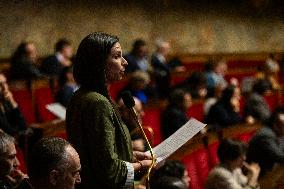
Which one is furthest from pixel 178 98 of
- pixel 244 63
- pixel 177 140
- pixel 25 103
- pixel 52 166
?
pixel 244 63

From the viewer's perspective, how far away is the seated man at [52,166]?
1.87 feet

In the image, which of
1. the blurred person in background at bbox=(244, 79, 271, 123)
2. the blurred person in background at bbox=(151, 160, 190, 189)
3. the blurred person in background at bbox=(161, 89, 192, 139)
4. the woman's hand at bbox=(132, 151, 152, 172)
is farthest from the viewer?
the blurred person in background at bbox=(244, 79, 271, 123)

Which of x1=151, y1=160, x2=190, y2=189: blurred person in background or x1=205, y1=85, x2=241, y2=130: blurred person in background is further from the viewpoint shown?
x1=205, y1=85, x2=241, y2=130: blurred person in background

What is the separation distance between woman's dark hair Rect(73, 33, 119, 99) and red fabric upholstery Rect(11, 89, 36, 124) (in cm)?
116

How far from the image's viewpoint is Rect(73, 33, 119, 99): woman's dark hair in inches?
26.3

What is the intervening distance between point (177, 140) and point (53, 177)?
0.59 ft

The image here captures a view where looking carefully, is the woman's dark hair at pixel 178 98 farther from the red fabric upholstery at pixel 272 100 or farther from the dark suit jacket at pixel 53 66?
the red fabric upholstery at pixel 272 100

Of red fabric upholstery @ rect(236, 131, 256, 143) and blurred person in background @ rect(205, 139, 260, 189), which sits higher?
blurred person in background @ rect(205, 139, 260, 189)

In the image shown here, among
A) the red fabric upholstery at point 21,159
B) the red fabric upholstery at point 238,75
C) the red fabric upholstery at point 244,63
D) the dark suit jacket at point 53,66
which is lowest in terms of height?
the red fabric upholstery at point 244,63

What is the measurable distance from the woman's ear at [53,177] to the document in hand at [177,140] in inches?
5.9

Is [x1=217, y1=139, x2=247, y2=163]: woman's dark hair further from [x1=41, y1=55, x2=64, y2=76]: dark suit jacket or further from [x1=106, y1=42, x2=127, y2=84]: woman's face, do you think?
[x1=41, y1=55, x2=64, y2=76]: dark suit jacket

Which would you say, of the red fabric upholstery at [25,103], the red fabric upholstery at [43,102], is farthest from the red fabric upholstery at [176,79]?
the red fabric upholstery at [25,103]

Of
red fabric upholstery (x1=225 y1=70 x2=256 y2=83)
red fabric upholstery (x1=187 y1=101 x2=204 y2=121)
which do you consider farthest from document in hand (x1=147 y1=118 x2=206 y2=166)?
red fabric upholstery (x1=225 y1=70 x2=256 y2=83)

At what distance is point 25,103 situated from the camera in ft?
5.94
